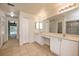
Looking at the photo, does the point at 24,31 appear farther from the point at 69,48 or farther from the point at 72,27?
the point at 69,48

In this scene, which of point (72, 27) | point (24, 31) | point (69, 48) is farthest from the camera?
point (24, 31)

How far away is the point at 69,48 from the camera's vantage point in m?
2.55

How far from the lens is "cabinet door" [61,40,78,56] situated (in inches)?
91.8

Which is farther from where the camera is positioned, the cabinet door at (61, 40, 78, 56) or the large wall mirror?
the large wall mirror

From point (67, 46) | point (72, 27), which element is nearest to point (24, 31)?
point (72, 27)

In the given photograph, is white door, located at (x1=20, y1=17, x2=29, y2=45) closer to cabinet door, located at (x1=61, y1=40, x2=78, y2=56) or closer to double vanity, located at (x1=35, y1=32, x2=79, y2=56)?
double vanity, located at (x1=35, y1=32, x2=79, y2=56)

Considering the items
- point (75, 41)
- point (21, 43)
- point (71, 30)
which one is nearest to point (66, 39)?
point (75, 41)

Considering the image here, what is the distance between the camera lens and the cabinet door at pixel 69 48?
2.33m

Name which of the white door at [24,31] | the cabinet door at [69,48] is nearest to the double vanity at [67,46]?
the cabinet door at [69,48]

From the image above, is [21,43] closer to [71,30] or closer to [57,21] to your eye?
[57,21]

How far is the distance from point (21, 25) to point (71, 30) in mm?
3300

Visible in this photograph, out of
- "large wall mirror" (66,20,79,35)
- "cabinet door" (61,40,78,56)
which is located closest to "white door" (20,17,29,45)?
"large wall mirror" (66,20,79,35)

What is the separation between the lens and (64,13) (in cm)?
339

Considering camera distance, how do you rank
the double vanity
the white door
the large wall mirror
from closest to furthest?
1. the double vanity
2. the large wall mirror
3. the white door
